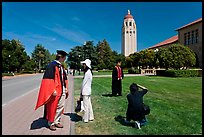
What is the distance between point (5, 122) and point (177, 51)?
3107 centimetres

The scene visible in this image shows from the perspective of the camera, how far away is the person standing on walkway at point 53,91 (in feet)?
17.9

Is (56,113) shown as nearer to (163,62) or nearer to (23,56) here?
(163,62)

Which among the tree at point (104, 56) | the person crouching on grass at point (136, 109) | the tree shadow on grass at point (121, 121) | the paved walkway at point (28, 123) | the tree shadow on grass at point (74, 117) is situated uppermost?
the tree at point (104, 56)

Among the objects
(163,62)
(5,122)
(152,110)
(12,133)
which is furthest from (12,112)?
(163,62)

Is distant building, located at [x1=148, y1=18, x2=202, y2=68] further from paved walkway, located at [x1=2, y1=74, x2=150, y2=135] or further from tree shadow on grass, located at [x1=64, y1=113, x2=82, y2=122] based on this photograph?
paved walkway, located at [x1=2, y1=74, x2=150, y2=135]

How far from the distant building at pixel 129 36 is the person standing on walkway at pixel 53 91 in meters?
114

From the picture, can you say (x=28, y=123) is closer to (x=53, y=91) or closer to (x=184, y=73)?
(x=53, y=91)

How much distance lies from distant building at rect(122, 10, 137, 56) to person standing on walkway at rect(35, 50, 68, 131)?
Answer: 114 metres

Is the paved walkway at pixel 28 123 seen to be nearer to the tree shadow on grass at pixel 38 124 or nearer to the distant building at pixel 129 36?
the tree shadow on grass at pixel 38 124

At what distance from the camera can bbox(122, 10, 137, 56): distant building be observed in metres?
119

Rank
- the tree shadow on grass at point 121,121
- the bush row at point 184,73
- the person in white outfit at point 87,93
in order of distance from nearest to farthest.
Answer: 1. the tree shadow on grass at point 121,121
2. the person in white outfit at point 87,93
3. the bush row at point 184,73

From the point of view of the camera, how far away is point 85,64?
6.50 meters

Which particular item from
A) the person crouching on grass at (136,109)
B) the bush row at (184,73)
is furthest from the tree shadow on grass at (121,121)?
the bush row at (184,73)

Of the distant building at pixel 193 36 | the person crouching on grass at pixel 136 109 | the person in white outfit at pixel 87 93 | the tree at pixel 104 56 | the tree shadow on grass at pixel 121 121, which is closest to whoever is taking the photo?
the person crouching on grass at pixel 136 109
